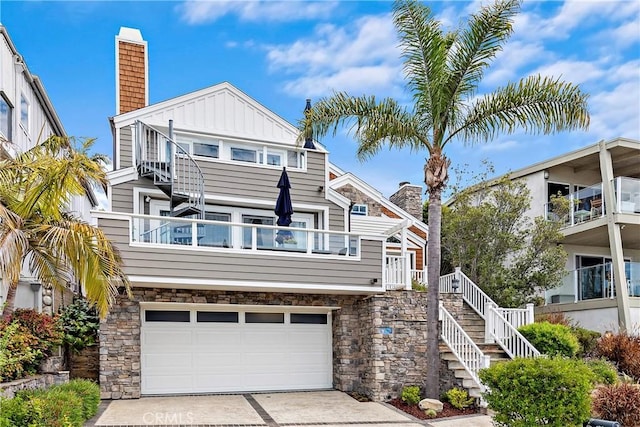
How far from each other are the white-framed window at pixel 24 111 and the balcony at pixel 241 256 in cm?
387

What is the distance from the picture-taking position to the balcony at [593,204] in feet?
59.8

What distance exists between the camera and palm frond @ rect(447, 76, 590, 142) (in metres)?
12.0

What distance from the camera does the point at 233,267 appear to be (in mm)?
12875

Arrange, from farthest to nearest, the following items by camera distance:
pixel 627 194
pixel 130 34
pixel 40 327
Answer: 1. pixel 627 194
2. pixel 130 34
3. pixel 40 327

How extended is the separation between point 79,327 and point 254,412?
14.9 ft

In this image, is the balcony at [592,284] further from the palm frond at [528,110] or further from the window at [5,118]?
the window at [5,118]

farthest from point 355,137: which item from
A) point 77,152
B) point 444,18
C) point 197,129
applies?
point 77,152

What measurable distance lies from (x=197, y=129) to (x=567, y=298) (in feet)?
45.6

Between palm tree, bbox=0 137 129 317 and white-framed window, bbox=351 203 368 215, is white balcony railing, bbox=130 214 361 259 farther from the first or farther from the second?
white-framed window, bbox=351 203 368 215

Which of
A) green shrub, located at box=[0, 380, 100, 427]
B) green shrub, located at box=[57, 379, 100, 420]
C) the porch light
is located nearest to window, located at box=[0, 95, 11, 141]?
green shrub, located at box=[57, 379, 100, 420]

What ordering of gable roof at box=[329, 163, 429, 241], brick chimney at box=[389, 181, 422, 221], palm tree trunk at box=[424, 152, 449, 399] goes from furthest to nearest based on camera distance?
brick chimney at box=[389, 181, 422, 221] → gable roof at box=[329, 163, 429, 241] → palm tree trunk at box=[424, 152, 449, 399]

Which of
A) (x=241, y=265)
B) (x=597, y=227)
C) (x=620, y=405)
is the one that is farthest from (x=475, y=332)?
(x=241, y=265)

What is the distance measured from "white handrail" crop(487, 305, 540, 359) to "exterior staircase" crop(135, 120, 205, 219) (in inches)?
315

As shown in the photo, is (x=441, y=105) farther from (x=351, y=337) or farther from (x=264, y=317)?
(x=264, y=317)
